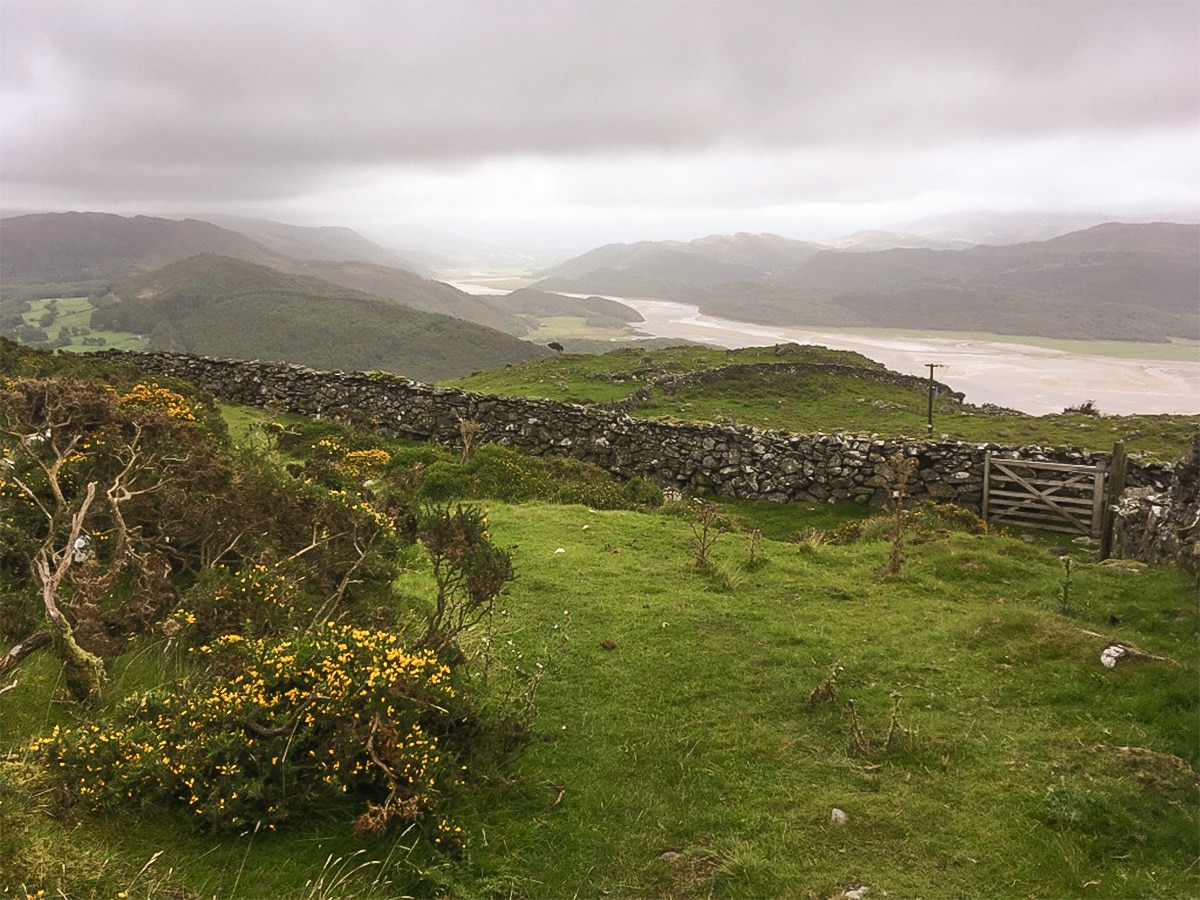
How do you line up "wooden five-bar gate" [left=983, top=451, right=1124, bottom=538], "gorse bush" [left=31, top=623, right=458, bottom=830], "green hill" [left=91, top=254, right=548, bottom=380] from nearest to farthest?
"gorse bush" [left=31, top=623, right=458, bottom=830], "wooden five-bar gate" [left=983, top=451, right=1124, bottom=538], "green hill" [left=91, top=254, right=548, bottom=380]

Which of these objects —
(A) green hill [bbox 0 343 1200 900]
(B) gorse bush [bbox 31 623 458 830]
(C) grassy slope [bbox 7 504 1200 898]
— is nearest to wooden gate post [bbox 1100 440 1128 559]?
(A) green hill [bbox 0 343 1200 900]

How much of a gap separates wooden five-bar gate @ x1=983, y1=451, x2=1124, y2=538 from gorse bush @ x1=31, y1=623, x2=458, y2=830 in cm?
1687

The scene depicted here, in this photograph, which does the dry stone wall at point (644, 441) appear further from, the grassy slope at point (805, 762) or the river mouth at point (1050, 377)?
the river mouth at point (1050, 377)

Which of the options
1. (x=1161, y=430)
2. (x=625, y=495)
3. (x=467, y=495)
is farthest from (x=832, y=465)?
(x=1161, y=430)

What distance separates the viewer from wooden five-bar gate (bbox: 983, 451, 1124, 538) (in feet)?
54.6

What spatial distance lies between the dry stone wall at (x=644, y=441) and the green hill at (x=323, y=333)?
10532 centimetres

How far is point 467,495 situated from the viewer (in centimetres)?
1736

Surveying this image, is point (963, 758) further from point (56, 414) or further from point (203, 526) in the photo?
point (56, 414)

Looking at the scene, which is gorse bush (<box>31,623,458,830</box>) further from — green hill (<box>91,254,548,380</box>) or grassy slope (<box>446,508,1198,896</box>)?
green hill (<box>91,254,548,380</box>)

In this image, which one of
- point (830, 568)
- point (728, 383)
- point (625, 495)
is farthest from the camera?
point (728, 383)

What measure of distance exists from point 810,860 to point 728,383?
34.0 metres

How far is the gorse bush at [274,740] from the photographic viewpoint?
4.83m

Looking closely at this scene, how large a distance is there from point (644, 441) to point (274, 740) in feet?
58.2

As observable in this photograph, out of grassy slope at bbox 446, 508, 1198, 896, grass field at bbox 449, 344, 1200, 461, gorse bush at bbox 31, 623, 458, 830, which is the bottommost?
grassy slope at bbox 446, 508, 1198, 896
